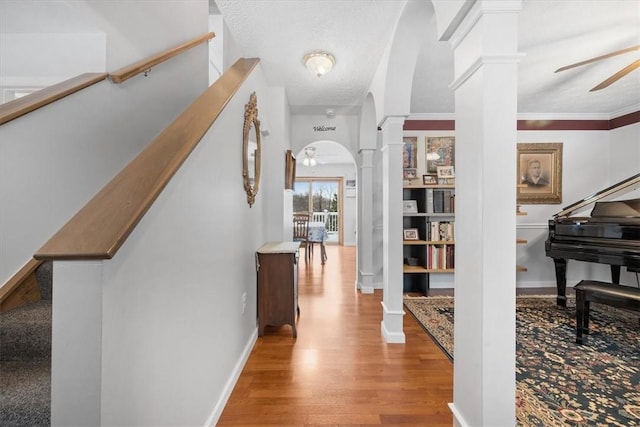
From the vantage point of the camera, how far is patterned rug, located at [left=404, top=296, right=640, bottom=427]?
1542 mm

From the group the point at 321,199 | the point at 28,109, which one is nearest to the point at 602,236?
the point at 28,109

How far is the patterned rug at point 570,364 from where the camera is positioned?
1.54 metres

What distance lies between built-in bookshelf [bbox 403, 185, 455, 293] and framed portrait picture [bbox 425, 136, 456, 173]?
459mm

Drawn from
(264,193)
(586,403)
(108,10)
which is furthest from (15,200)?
(586,403)

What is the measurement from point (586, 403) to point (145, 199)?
8.14ft

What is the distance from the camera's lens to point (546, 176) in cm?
413

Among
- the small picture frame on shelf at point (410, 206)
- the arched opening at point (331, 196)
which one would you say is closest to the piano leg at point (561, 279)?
the small picture frame on shelf at point (410, 206)

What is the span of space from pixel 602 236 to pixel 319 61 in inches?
123

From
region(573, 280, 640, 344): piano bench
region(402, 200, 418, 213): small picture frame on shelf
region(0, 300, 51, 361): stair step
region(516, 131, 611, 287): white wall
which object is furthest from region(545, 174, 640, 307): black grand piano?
region(0, 300, 51, 361): stair step

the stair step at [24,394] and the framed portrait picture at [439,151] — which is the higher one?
the framed portrait picture at [439,151]

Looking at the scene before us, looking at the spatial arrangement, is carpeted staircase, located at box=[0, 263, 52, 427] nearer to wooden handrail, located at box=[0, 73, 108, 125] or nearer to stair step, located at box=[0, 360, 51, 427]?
stair step, located at box=[0, 360, 51, 427]

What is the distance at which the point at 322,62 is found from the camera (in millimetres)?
2598

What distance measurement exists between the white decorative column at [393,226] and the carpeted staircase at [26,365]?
2160 mm

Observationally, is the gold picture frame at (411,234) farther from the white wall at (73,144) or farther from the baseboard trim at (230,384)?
the white wall at (73,144)
